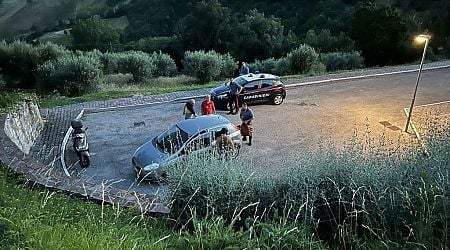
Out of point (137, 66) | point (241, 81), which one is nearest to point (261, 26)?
point (137, 66)

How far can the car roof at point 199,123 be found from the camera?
14.5 meters

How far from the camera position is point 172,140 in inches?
568

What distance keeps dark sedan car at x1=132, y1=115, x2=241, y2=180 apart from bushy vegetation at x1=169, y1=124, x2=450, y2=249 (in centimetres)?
545

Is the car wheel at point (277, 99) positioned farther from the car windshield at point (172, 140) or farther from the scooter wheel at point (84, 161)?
the scooter wheel at point (84, 161)

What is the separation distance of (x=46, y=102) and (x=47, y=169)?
40.1 ft

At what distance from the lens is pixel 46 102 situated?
21.2 metres

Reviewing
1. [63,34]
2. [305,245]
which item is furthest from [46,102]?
[63,34]

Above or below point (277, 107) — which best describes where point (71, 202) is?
above

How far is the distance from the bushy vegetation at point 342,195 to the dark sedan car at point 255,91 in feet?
38.3

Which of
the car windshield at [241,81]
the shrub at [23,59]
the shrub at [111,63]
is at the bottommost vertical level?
the car windshield at [241,81]

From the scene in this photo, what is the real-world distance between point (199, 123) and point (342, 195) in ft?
26.4

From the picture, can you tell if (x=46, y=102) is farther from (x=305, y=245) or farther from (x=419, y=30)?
(x=419, y=30)

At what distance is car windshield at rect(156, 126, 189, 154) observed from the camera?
14039 millimetres

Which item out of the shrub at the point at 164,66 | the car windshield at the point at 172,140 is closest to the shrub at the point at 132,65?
the shrub at the point at 164,66
